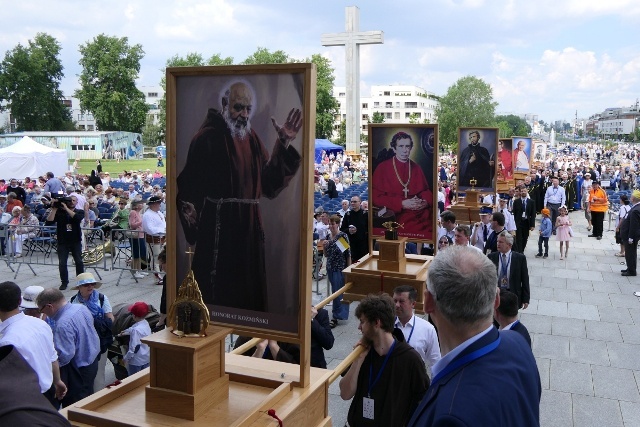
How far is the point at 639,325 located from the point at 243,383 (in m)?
9.38

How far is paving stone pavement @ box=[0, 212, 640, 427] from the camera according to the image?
7090 millimetres

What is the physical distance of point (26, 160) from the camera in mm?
34781

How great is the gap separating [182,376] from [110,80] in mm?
86284

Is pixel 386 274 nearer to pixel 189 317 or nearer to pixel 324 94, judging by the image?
pixel 189 317

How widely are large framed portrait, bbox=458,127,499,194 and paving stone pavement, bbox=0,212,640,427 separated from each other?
8.82 feet

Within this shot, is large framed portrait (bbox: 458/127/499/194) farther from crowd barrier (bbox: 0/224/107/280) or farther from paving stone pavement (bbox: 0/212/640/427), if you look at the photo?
crowd barrier (bbox: 0/224/107/280)

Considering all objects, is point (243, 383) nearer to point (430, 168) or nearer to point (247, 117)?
point (247, 117)

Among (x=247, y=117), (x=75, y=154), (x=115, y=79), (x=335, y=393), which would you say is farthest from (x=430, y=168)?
(x=115, y=79)

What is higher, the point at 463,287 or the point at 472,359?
the point at 463,287

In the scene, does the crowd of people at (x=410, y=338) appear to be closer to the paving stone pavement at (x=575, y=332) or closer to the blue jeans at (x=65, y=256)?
the blue jeans at (x=65, y=256)

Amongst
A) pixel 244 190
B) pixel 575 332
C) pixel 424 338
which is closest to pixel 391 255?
Answer: pixel 424 338

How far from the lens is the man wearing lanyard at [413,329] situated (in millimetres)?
5316

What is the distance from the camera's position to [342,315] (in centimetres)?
1040

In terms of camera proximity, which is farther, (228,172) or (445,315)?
(228,172)
